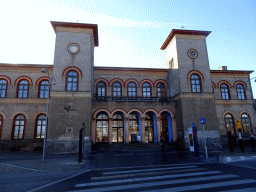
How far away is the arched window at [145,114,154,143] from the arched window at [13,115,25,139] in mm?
15781

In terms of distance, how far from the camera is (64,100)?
1812cm

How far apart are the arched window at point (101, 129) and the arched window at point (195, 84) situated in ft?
39.5

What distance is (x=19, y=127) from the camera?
20.5m

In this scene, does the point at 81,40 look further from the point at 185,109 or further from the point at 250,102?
the point at 250,102

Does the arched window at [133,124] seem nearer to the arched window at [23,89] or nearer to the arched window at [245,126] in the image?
the arched window at [23,89]

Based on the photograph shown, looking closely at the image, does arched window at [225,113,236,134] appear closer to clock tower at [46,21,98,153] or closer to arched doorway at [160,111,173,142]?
arched doorway at [160,111,173,142]

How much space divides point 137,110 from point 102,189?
15492 mm

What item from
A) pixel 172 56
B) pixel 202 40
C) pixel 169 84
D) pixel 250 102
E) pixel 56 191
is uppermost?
pixel 202 40

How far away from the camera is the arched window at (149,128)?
891 inches

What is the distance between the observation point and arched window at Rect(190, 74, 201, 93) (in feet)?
68.3

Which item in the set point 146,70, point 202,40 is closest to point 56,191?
point 146,70

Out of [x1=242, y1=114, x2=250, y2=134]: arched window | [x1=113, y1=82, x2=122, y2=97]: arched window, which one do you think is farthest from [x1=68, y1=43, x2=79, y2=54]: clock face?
[x1=242, y1=114, x2=250, y2=134]: arched window

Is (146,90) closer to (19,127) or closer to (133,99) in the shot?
(133,99)

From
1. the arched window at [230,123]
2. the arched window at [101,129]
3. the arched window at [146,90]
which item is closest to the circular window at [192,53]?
the arched window at [146,90]
